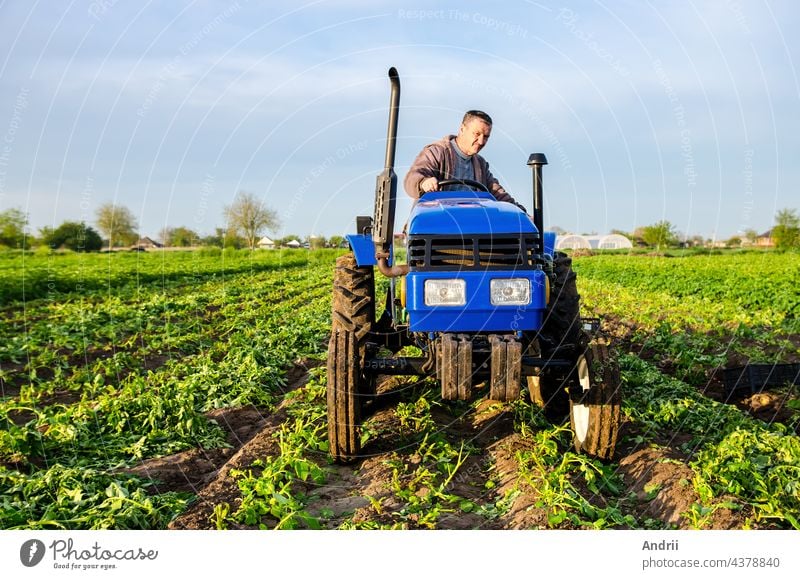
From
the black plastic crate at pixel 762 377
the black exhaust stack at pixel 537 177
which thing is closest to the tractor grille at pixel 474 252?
the black exhaust stack at pixel 537 177

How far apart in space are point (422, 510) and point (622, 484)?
153 centimetres

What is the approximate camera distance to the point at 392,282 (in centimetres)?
620

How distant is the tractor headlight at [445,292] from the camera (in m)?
5.00

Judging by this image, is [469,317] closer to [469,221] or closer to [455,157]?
[469,221]

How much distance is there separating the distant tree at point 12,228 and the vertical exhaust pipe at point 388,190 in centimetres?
1180

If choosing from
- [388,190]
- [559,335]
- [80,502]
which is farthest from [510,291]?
[80,502]

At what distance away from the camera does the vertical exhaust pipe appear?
15.5 ft

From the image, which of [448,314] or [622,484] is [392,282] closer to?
[448,314]

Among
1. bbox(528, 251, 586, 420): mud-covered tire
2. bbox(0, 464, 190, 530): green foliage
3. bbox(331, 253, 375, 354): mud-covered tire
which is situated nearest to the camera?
bbox(0, 464, 190, 530): green foliage

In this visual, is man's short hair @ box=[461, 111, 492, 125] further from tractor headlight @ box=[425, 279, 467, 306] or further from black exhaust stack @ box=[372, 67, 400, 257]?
tractor headlight @ box=[425, 279, 467, 306]

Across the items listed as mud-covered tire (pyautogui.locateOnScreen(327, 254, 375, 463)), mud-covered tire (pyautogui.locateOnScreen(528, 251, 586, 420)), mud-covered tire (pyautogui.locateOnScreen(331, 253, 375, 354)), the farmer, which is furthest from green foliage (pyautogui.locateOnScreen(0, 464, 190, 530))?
the farmer

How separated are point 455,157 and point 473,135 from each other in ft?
0.82

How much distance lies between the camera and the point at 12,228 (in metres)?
18.7

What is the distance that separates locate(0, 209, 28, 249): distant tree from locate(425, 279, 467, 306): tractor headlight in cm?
1196
